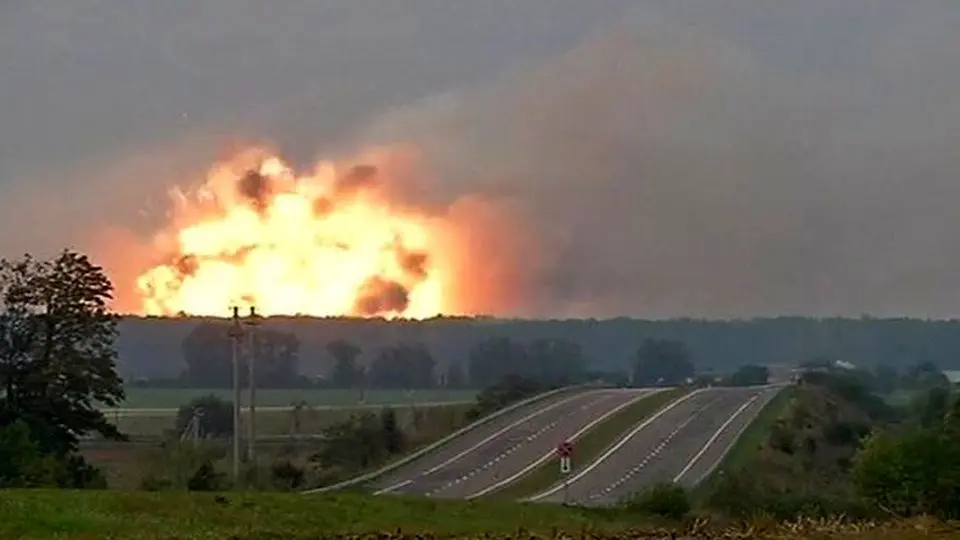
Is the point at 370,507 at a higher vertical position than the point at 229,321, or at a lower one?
lower

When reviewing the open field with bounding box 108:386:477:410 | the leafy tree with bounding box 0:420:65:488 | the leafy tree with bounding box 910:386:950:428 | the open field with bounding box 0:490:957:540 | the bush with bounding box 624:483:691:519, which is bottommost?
the bush with bounding box 624:483:691:519

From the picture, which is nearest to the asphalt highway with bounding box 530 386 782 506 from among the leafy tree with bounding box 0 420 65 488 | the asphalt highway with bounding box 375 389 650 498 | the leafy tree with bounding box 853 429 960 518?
the asphalt highway with bounding box 375 389 650 498

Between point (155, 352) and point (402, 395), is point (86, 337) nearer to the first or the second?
point (155, 352)

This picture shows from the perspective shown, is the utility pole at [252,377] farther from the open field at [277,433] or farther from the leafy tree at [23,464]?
the leafy tree at [23,464]

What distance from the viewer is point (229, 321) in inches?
2830

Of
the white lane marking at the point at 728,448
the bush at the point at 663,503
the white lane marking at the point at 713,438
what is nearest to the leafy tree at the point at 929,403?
the white lane marking at the point at 728,448

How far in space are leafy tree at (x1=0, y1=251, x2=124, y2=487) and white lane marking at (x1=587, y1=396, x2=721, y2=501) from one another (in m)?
20.6

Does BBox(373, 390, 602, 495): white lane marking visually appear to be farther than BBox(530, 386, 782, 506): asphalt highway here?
Yes

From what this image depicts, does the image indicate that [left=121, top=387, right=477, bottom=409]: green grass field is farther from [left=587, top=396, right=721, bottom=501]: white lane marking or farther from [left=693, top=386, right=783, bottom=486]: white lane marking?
[left=693, top=386, right=783, bottom=486]: white lane marking

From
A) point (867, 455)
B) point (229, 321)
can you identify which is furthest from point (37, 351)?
point (867, 455)

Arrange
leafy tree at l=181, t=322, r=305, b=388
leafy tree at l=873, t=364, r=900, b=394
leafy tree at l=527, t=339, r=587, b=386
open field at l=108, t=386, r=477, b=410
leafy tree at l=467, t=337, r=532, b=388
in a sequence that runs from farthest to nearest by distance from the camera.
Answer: leafy tree at l=527, t=339, r=587, b=386 < leafy tree at l=873, t=364, r=900, b=394 < leafy tree at l=467, t=337, r=532, b=388 < open field at l=108, t=386, r=477, b=410 < leafy tree at l=181, t=322, r=305, b=388

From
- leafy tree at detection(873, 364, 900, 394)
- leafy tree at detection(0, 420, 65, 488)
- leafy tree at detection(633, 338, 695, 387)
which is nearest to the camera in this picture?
leafy tree at detection(0, 420, 65, 488)

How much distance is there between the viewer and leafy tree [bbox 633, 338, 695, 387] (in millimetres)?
153500

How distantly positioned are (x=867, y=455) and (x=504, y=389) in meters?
62.9
